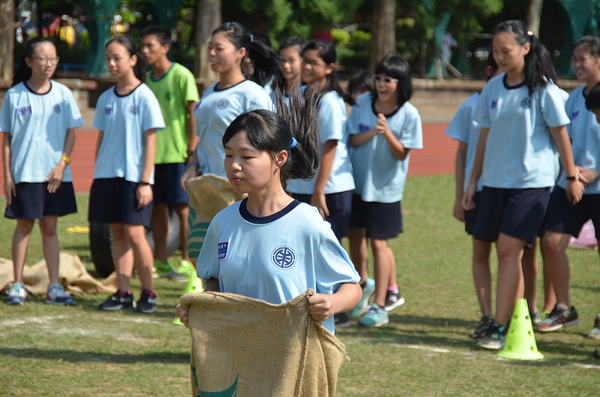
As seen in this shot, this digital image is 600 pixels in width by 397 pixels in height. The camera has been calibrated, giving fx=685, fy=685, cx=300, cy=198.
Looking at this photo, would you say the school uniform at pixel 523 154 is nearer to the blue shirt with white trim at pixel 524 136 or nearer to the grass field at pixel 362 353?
the blue shirt with white trim at pixel 524 136

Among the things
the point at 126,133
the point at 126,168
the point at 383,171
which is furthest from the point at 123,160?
the point at 383,171

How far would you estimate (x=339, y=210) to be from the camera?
5062 millimetres

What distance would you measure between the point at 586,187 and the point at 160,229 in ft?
11.9

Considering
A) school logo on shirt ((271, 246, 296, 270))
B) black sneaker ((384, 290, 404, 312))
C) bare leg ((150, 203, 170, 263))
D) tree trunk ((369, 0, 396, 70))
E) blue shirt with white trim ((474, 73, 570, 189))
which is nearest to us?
school logo on shirt ((271, 246, 296, 270))

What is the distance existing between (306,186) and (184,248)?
201 centimetres

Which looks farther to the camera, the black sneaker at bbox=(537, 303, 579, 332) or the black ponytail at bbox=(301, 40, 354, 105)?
the black ponytail at bbox=(301, 40, 354, 105)

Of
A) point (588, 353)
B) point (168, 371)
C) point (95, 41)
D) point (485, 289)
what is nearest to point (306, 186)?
point (485, 289)

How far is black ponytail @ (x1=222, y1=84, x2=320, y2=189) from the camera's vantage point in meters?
2.36

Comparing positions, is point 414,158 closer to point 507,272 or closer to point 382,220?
point 382,220

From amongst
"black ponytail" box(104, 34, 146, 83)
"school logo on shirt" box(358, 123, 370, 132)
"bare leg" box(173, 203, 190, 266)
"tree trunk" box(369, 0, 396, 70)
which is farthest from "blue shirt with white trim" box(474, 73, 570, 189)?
"tree trunk" box(369, 0, 396, 70)

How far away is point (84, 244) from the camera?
737 centimetres

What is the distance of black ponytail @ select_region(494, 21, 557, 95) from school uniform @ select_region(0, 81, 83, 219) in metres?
3.37

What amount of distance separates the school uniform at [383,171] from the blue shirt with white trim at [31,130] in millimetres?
2346

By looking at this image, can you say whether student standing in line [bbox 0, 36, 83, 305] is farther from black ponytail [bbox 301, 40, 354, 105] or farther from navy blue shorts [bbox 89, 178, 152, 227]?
black ponytail [bbox 301, 40, 354, 105]
